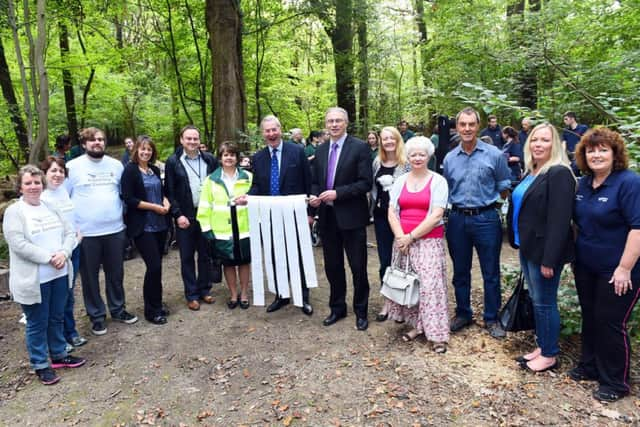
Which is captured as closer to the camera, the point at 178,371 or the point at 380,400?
the point at 380,400

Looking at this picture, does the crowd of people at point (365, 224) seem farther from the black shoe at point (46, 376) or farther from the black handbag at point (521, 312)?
Result: the black handbag at point (521, 312)

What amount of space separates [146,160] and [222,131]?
2693 millimetres

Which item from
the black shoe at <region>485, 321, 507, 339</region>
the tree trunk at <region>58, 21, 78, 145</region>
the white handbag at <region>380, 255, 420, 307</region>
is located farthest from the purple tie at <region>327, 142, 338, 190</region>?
the tree trunk at <region>58, 21, 78, 145</region>

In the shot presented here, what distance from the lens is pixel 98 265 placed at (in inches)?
167

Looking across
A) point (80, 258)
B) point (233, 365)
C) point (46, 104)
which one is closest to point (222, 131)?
point (46, 104)

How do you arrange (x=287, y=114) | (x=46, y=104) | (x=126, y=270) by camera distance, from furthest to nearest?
(x=287, y=114), (x=126, y=270), (x=46, y=104)

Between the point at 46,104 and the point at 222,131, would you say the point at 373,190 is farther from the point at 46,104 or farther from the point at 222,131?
the point at 46,104

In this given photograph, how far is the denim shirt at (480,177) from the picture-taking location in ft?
12.3

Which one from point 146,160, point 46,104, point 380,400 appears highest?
point 46,104

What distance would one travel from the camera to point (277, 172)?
4.46 meters

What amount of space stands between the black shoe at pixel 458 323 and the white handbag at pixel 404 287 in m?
0.61

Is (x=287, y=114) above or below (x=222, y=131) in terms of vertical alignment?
above

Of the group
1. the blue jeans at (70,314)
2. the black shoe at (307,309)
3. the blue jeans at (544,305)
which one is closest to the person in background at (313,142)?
the black shoe at (307,309)

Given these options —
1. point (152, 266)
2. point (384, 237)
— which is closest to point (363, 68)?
point (384, 237)
